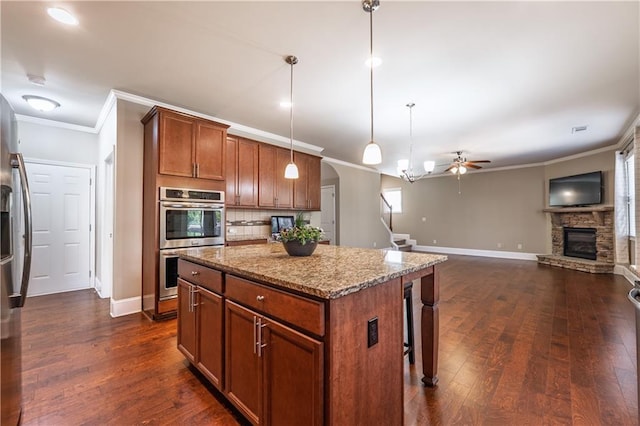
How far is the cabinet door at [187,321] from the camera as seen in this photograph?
203cm

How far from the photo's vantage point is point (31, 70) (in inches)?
110

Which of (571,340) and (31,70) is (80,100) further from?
(571,340)

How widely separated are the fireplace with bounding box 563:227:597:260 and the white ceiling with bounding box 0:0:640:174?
124 inches

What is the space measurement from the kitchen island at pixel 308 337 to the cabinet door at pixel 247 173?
252cm

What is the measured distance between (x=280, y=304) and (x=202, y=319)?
3.09ft

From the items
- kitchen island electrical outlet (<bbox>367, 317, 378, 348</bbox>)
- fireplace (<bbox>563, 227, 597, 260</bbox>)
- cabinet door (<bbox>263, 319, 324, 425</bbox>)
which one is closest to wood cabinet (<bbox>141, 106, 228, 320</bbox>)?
cabinet door (<bbox>263, 319, 324, 425</bbox>)

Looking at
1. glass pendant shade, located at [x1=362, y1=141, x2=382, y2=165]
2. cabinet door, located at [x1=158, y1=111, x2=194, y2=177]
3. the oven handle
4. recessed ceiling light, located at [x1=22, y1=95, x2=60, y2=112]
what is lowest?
the oven handle

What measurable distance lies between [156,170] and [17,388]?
2.20 metres

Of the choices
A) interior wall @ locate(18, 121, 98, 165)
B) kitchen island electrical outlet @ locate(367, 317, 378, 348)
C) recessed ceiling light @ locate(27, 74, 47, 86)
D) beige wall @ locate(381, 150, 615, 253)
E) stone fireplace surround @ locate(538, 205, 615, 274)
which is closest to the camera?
kitchen island electrical outlet @ locate(367, 317, 378, 348)

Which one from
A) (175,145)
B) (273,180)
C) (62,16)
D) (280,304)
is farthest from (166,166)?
(280,304)

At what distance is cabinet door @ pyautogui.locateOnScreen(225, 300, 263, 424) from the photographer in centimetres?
144

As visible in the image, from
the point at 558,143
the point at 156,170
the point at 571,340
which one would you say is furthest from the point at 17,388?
the point at 558,143

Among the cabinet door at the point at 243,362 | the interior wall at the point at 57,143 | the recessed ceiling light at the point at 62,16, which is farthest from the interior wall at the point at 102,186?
the cabinet door at the point at 243,362

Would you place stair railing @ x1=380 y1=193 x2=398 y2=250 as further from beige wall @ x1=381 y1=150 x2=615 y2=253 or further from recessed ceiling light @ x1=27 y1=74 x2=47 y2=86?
recessed ceiling light @ x1=27 y1=74 x2=47 y2=86
